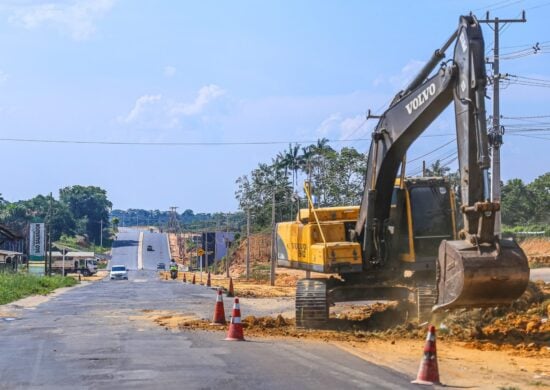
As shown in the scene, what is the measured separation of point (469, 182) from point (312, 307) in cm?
679

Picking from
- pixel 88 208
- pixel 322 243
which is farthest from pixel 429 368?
pixel 88 208

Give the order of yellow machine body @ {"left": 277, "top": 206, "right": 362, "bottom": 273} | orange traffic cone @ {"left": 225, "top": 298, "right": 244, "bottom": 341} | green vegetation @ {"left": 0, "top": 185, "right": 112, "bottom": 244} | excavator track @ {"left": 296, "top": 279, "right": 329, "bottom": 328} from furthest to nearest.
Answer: green vegetation @ {"left": 0, "top": 185, "right": 112, "bottom": 244} < excavator track @ {"left": 296, "top": 279, "right": 329, "bottom": 328} < yellow machine body @ {"left": 277, "top": 206, "right": 362, "bottom": 273} < orange traffic cone @ {"left": 225, "top": 298, "right": 244, "bottom": 341}

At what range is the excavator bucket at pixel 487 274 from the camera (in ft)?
38.1

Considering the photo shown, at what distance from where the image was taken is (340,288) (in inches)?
731

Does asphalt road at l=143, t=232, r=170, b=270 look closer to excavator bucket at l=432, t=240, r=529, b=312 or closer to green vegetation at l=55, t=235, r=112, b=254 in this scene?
green vegetation at l=55, t=235, r=112, b=254

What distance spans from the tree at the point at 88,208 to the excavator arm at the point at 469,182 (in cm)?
17979

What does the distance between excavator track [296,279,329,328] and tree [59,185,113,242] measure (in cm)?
17544

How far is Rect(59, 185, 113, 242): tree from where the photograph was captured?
191212 millimetres

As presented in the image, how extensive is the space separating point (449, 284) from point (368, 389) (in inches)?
107

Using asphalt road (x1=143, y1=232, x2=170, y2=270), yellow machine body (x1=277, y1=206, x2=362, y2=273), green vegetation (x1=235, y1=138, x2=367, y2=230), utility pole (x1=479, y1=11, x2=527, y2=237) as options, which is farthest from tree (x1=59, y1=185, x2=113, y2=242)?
yellow machine body (x1=277, y1=206, x2=362, y2=273)

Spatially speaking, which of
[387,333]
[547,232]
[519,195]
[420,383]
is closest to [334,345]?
[387,333]

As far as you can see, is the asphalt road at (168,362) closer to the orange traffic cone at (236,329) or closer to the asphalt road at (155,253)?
the orange traffic cone at (236,329)

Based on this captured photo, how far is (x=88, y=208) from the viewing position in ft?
638

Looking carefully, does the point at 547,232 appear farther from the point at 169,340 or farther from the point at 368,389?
the point at 368,389
